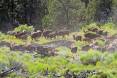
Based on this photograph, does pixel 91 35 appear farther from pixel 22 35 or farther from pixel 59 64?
pixel 59 64

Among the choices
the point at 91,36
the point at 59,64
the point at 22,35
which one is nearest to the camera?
the point at 59,64

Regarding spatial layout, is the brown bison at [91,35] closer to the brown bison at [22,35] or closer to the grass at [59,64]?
the brown bison at [22,35]

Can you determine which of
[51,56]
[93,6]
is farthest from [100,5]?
[51,56]

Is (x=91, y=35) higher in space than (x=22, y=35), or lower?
higher

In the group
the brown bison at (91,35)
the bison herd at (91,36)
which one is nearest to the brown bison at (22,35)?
the bison herd at (91,36)

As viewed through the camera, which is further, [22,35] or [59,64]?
[22,35]

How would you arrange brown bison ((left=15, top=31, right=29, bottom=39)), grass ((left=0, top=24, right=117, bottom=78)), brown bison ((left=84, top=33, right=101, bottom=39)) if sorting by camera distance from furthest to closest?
brown bison ((left=15, top=31, right=29, bottom=39))
brown bison ((left=84, top=33, right=101, bottom=39))
grass ((left=0, top=24, right=117, bottom=78))

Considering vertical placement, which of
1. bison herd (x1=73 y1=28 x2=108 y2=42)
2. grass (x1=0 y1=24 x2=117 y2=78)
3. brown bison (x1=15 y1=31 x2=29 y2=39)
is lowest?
brown bison (x1=15 y1=31 x2=29 y2=39)

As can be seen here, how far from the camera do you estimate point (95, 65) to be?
43.3 feet

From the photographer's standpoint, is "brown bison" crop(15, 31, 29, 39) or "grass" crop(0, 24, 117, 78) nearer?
"grass" crop(0, 24, 117, 78)

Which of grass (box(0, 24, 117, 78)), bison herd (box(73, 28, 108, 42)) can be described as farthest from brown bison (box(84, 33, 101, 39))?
grass (box(0, 24, 117, 78))

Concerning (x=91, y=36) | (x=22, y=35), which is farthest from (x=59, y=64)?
(x=22, y=35)

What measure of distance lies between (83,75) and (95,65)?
1.10m

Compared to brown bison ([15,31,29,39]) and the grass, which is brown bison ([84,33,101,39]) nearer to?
brown bison ([15,31,29,39])
